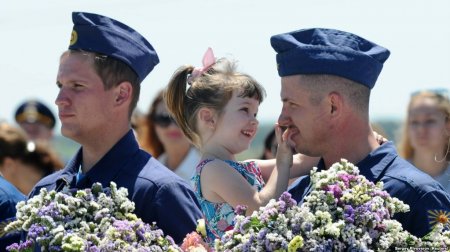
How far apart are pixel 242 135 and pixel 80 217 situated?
4.79 ft

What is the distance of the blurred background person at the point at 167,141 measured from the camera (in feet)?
33.6

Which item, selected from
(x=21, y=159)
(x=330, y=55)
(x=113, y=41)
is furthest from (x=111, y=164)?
(x=21, y=159)

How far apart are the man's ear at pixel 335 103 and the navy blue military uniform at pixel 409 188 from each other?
241 millimetres

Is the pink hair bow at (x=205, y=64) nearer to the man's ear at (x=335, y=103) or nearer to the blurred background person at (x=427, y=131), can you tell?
the man's ear at (x=335, y=103)

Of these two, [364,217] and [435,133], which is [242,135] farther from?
[435,133]

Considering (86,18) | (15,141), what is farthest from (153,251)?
(15,141)

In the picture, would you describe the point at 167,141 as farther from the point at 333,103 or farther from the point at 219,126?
the point at 333,103

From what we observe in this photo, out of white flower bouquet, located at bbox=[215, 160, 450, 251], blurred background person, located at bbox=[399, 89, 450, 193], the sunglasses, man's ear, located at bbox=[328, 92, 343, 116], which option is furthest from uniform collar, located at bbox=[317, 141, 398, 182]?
the sunglasses

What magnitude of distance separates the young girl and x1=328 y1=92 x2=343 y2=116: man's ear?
0.79 meters

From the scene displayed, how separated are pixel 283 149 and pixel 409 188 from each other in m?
0.74

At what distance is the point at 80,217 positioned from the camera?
16.2ft

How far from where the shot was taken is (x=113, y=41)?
Answer: 5.77 m

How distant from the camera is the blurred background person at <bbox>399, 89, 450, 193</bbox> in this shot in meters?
8.00

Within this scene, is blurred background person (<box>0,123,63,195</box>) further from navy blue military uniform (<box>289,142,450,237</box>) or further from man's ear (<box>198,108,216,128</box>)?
navy blue military uniform (<box>289,142,450,237</box>)
